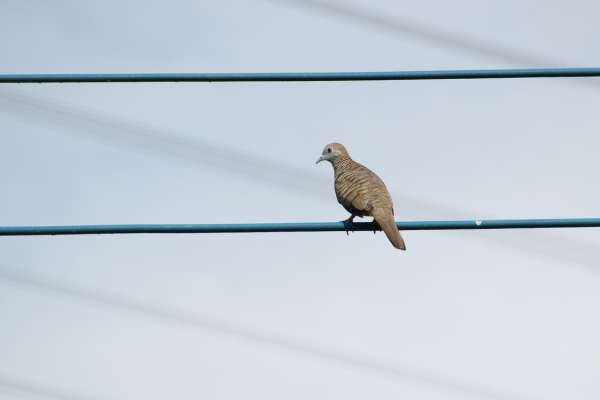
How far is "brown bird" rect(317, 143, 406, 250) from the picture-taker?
32.3ft

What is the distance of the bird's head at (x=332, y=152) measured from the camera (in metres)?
12.2

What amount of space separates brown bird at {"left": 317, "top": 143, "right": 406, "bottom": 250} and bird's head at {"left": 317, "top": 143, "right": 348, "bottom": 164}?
18 cm

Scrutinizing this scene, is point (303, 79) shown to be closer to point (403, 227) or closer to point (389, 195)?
point (403, 227)

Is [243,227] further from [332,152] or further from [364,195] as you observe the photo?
[332,152]

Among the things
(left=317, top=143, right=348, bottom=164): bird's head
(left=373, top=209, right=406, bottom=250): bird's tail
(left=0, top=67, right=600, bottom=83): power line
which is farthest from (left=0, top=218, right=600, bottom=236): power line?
(left=317, top=143, right=348, bottom=164): bird's head

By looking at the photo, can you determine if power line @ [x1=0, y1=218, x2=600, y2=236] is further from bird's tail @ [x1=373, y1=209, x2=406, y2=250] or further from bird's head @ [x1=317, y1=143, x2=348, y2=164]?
bird's head @ [x1=317, y1=143, x2=348, y2=164]

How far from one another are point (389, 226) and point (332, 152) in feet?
8.40

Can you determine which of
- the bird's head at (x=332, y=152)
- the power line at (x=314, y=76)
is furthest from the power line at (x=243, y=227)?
the bird's head at (x=332, y=152)

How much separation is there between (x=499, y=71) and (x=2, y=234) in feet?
10.9

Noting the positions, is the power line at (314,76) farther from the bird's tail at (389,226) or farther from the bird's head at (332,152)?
the bird's head at (332,152)

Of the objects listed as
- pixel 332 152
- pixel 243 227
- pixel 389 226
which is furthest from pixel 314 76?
pixel 332 152

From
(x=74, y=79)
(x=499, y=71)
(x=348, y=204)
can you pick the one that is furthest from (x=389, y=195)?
(x=74, y=79)

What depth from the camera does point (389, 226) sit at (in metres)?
9.82

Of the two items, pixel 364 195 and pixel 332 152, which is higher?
pixel 332 152
